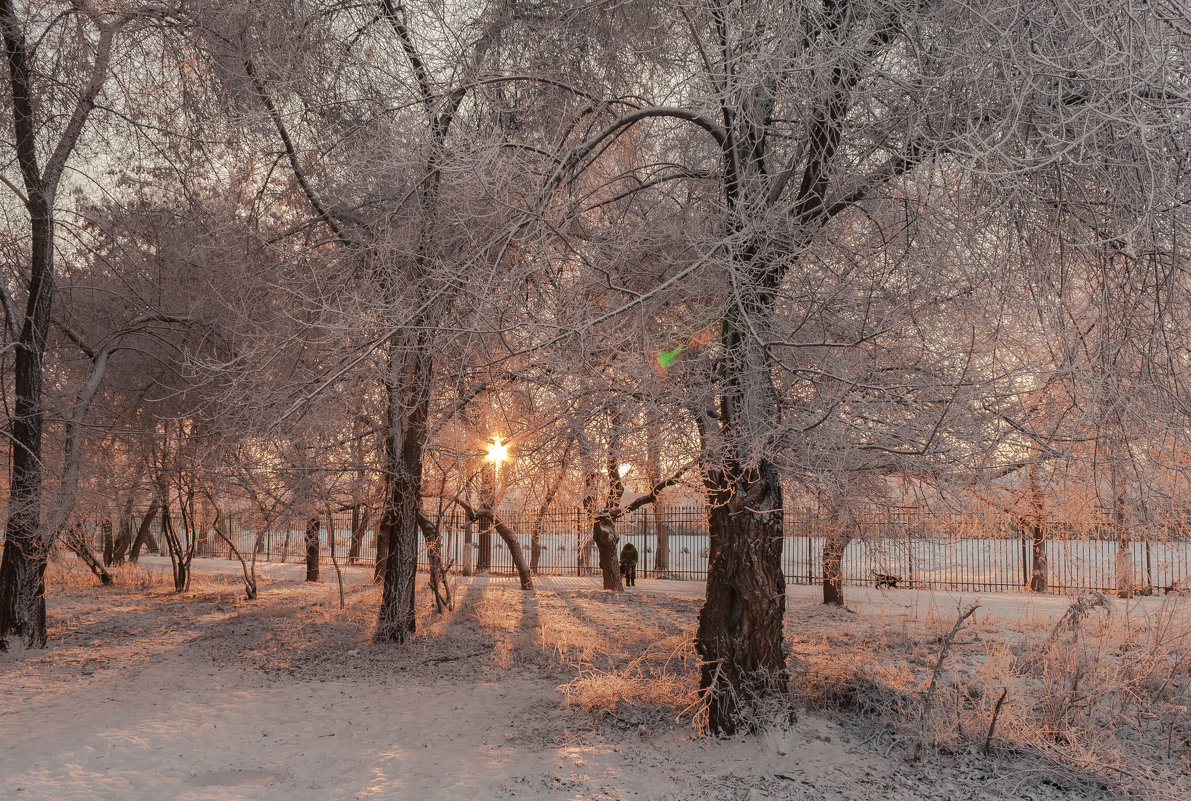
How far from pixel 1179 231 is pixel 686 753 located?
5.18 meters

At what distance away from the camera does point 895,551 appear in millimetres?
8281

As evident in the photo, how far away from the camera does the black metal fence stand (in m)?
8.32

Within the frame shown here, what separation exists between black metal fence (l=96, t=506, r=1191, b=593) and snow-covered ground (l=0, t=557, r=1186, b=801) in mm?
972

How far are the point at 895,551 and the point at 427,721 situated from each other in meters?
4.75

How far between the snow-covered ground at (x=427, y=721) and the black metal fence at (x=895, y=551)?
972mm

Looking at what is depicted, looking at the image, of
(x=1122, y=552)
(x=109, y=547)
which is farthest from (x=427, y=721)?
(x=109, y=547)

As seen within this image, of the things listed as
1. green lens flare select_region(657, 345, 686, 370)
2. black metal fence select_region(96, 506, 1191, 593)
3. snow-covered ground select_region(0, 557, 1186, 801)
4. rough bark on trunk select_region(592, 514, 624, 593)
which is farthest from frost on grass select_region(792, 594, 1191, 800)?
rough bark on trunk select_region(592, 514, 624, 593)

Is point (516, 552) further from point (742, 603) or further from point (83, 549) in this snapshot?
point (742, 603)

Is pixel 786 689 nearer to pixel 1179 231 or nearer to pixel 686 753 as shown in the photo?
pixel 686 753

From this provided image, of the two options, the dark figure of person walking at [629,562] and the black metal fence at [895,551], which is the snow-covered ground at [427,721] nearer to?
the black metal fence at [895,551]

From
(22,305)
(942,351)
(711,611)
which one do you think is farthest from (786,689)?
(22,305)

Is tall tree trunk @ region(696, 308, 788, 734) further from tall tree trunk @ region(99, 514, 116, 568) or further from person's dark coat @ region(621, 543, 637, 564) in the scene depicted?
tall tree trunk @ region(99, 514, 116, 568)

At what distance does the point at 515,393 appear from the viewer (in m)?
9.88

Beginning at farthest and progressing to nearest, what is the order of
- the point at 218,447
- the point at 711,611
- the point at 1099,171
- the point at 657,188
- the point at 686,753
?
the point at 218,447, the point at 657,188, the point at 711,611, the point at 686,753, the point at 1099,171
